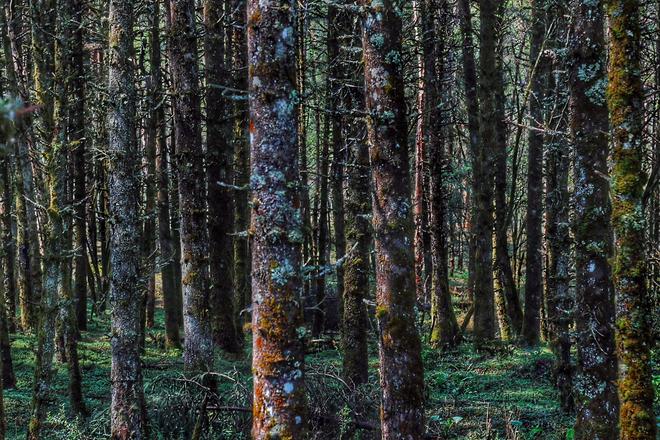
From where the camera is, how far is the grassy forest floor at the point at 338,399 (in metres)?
8.05

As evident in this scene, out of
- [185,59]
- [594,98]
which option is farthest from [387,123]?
[185,59]

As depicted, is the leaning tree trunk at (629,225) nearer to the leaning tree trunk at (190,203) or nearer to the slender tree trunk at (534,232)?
the leaning tree trunk at (190,203)

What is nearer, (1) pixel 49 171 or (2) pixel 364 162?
(1) pixel 49 171

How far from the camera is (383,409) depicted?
6.02m

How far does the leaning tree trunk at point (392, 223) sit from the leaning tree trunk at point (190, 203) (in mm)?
3948

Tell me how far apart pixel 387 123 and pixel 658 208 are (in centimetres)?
1529

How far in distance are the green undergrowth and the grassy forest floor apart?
0.05ft

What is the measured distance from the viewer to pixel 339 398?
8.16 meters

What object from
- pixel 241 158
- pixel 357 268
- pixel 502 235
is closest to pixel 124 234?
pixel 357 268

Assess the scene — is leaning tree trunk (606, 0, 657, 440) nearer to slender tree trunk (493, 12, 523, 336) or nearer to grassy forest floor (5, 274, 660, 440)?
grassy forest floor (5, 274, 660, 440)

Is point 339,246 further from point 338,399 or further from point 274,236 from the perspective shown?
point 274,236

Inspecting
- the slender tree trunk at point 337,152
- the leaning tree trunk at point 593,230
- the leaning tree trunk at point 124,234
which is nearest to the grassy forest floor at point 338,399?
the leaning tree trunk at point 124,234

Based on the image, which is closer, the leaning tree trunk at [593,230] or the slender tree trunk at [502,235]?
the leaning tree trunk at [593,230]

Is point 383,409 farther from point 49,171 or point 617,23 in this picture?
point 49,171
